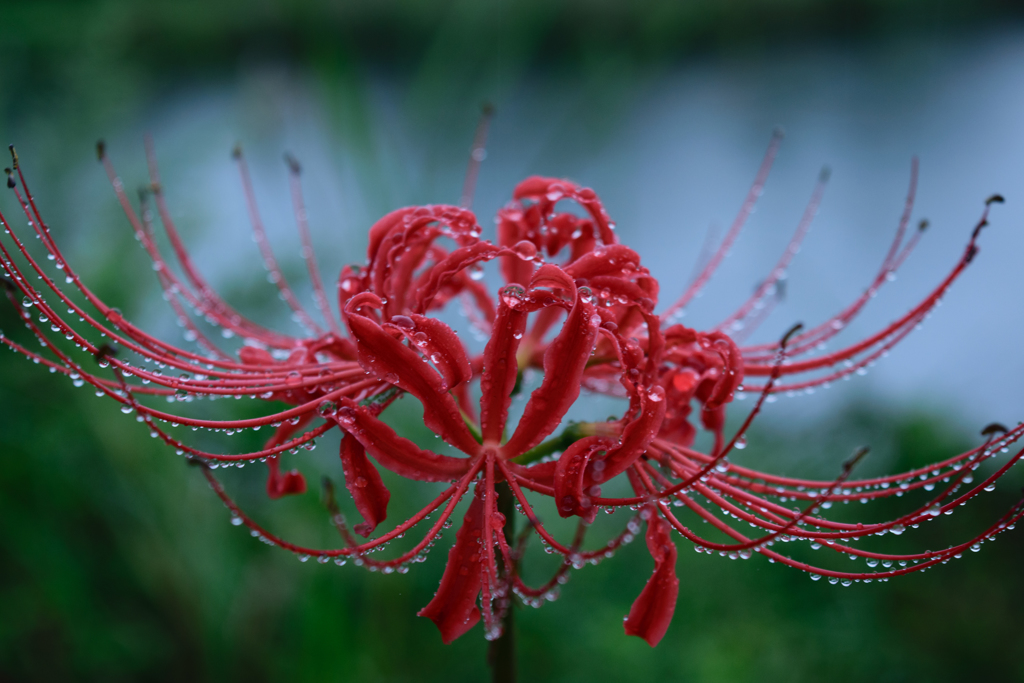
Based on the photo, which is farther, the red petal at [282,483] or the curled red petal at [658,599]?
the red petal at [282,483]

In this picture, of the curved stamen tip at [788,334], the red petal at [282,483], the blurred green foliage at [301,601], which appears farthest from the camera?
the blurred green foliage at [301,601]

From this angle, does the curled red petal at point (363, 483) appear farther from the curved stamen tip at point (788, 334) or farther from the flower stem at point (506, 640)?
the curved stamen tip at point (788, 334)

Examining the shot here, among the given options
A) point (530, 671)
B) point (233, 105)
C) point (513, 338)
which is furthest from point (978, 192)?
point (233, 105)

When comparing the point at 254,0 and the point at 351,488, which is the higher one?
the point at 254,0

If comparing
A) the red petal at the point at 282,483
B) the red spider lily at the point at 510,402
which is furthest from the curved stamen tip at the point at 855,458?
the red petal at the point at 282,483

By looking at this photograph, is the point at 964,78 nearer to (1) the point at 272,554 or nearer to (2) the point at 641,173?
(2) the point at 641,173

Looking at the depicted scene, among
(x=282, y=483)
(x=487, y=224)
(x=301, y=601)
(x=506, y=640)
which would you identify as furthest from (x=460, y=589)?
(x=487, y=224)
